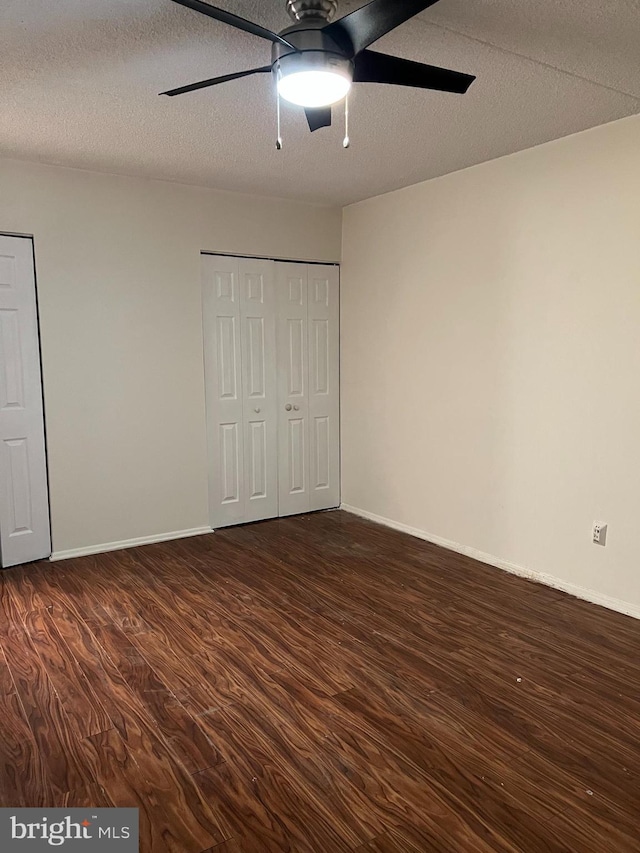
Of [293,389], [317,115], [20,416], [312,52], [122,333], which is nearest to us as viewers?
[312,52]

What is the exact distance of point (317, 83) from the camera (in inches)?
75.2

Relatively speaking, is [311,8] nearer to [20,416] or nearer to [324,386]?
[20,416]

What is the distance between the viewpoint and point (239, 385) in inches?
184

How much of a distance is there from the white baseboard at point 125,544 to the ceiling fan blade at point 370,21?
340 cm

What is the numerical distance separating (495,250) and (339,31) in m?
2.24

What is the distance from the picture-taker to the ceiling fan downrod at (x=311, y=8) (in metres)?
1.91

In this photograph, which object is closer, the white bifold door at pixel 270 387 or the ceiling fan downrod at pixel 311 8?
the ceiling fan downrod at pixel 311 8

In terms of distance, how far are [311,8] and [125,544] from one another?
3.41 metres

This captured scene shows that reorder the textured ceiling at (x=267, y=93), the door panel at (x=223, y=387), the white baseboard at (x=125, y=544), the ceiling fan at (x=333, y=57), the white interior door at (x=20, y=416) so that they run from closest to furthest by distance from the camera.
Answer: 1. the ceiling fan at (x=333, y=57)
2. the textured ceiling at (x=267, y=93)
3. the white interior door at (x=20, y=416)
4. the white baseboard at (x=125, y=544)
5. the door panel at (x=223, y=387)

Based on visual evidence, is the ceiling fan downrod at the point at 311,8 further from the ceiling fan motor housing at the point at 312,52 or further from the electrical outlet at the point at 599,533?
the electrical outlet at the point at 599,533

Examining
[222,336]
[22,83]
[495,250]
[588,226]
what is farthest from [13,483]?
[588,226]

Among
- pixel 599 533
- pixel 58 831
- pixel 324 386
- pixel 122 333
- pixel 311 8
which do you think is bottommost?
pixel 58 831

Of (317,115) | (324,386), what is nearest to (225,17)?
(317,115)

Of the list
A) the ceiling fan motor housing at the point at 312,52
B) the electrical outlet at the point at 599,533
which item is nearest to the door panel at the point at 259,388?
the electrical outlet at the point at 599,533
